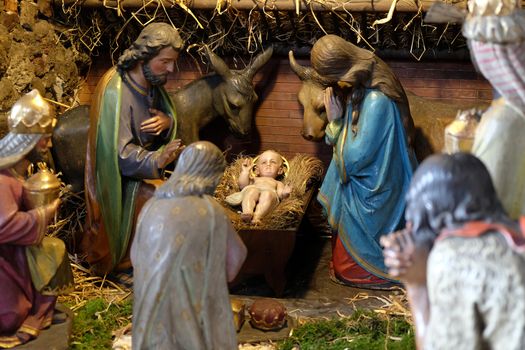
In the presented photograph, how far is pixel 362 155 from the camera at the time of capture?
5.67 metres

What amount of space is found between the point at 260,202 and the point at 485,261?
12.0 ft

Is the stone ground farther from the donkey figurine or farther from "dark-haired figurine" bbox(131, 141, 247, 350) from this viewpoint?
"dark-haired figurine" bbox(131, 141, 247, 350)

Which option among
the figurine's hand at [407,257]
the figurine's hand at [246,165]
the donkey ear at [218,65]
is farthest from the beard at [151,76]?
the figurine's hand at [407,257]

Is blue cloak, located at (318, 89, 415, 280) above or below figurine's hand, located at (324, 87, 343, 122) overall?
below

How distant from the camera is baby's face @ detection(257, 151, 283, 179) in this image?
6.39m

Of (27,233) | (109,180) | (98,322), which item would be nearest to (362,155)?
(109,180)

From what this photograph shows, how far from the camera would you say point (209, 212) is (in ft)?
11.7

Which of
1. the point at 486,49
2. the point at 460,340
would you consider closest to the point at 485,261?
the point at 460,340

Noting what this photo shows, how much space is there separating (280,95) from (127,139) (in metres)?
1.96

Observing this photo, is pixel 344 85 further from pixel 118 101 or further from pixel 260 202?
pixel 118 101

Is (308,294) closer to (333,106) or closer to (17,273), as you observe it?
(333,106)

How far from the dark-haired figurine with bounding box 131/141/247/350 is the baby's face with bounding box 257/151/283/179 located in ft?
8.89

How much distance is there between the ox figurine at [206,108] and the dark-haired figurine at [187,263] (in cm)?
289

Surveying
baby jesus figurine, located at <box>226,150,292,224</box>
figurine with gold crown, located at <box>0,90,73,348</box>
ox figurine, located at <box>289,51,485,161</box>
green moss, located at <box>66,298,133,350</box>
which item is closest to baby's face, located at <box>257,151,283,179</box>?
baby jesus figurine, located at <box>226,150,292,224</box>
